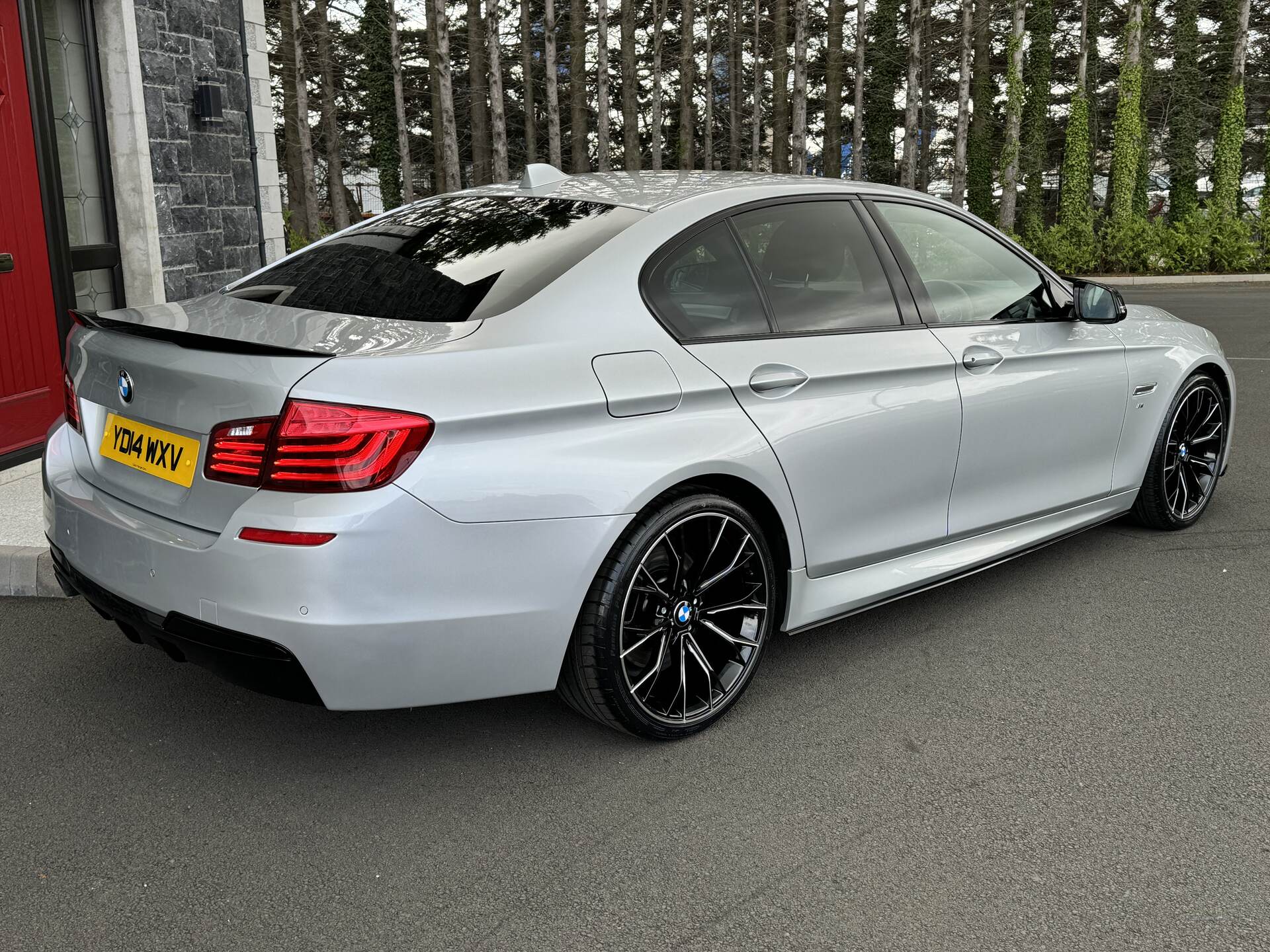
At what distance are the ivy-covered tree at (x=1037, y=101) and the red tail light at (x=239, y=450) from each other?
107ft

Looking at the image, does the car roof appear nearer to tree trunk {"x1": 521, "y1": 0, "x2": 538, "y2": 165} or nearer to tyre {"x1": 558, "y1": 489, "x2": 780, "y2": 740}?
tyre {"x1": 558, "y1": 489, "x2": 780, "y2": 740}

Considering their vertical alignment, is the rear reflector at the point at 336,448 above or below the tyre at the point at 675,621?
above

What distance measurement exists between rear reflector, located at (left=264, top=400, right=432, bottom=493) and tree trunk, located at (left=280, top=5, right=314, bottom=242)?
24.1 metres

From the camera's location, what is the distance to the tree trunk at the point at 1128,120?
2816cm

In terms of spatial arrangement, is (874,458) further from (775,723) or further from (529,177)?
(529,177)

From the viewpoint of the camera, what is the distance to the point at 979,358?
13.6ft

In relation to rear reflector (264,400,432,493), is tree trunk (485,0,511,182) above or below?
above

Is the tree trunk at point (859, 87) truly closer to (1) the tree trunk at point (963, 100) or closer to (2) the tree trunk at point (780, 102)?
(2) the tree trunk at point (780, 102)

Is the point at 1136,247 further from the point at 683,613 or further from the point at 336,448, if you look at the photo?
the point at 336,448

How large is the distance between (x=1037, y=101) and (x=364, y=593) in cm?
3710

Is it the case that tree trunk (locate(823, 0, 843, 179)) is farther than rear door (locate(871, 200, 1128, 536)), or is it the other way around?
tree trunk (locate(823, 0, 843, 179))

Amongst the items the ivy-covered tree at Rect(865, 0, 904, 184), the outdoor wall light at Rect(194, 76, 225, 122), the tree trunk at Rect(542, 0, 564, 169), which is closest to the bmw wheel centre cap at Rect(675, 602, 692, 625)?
the outdoor wall light at Rect(194, 76, 225, 122)

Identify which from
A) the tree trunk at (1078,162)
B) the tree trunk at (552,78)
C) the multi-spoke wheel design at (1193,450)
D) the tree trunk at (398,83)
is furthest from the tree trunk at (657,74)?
the multi-spoke wheel design at (1193,450)

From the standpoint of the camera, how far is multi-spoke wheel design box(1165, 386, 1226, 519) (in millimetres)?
5285
